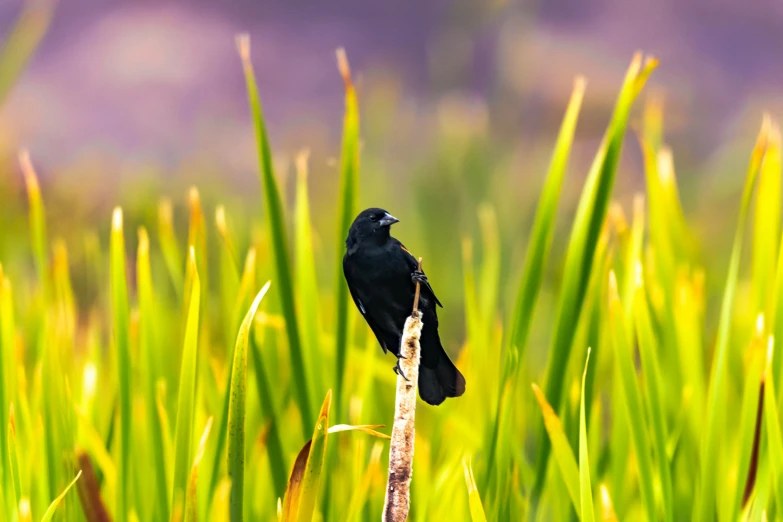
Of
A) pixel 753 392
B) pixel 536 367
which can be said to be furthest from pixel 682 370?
pixel 536 367

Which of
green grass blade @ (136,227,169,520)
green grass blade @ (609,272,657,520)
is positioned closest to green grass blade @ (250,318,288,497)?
green grass blade @ (136,227,169,520)

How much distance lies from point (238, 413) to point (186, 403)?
3.9 inches

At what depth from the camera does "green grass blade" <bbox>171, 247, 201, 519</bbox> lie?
607 mm

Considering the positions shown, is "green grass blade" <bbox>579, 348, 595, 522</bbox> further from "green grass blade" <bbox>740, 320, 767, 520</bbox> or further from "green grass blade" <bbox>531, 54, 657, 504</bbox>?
"green grass blade" <bbox>740, 320, 767, 520</bbox>

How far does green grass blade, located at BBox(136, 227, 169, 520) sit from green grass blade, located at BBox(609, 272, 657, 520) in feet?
1.52

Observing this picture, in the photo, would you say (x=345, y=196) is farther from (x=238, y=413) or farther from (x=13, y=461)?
(x=13, y=461)

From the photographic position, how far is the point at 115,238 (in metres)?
0.72

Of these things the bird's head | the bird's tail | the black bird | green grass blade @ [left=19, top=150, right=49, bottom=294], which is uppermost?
green grass blade @ [left=19, top=150, right=49, bottom=294]

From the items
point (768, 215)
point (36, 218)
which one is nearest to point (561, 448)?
point (768, 215)

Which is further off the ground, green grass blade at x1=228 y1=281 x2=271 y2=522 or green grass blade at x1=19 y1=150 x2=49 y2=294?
green grass blade at x1=19 y1=150 x2=49 y2=294

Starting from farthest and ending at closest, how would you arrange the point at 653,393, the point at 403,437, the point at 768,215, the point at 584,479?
the point at 768,215, the point at 653,393, the point at 584,479, the point at 403,437

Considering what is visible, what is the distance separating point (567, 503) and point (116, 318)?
519mm

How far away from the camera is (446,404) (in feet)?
3.13

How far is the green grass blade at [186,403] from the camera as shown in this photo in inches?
23.9
